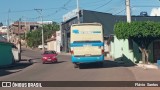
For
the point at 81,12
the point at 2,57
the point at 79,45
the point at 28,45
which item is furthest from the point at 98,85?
the point at 28,45

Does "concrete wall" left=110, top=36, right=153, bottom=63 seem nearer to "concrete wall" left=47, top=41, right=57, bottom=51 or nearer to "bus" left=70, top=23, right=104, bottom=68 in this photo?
"bus" left=70, top=23, right=104, bottom=68

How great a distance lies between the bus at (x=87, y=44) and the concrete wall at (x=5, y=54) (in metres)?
13.7

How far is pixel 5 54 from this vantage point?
45688 millimetres

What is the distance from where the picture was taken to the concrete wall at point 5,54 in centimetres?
4452

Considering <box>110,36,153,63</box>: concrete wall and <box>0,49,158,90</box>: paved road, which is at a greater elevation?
<box>110,36,153,63</box>: concrete wall

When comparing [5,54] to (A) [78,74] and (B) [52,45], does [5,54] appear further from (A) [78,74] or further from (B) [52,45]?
(B) [52,45]

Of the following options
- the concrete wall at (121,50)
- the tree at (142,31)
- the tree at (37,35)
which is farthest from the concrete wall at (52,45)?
the tree at (142,31)

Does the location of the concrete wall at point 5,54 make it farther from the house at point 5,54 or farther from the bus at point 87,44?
the bus at point 87,44

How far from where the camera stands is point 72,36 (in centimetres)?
3331

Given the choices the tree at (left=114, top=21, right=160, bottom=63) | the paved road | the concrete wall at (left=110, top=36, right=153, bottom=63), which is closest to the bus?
the paved road

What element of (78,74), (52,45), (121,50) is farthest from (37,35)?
(78,74)

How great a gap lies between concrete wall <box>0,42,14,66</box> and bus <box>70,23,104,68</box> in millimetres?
13665

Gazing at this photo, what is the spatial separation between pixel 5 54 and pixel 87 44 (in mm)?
15500

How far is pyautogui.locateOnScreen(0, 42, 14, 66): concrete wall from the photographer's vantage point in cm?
4452
